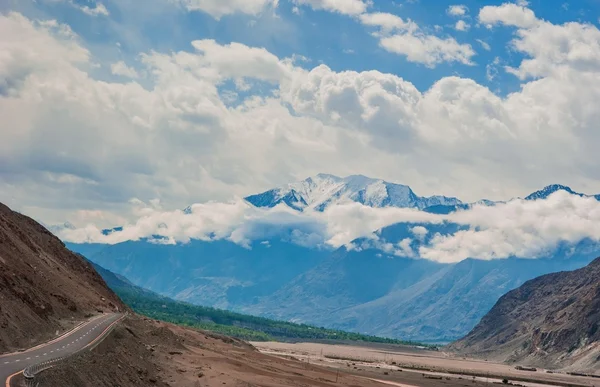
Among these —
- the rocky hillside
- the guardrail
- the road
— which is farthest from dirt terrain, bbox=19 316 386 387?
the rocky hillside

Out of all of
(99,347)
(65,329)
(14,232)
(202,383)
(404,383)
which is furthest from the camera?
(404,383)

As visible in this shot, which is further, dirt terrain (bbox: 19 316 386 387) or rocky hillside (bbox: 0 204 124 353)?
rocky hillside (bbox: 0 204 124 353)

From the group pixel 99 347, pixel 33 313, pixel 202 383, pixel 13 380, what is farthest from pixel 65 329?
pixel 13 380

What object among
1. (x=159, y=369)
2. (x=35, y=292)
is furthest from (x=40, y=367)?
(x=159, y=369)

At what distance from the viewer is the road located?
62375 mm

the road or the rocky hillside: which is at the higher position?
the rocky hillside

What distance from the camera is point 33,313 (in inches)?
3492

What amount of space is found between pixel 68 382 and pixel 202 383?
37.4m

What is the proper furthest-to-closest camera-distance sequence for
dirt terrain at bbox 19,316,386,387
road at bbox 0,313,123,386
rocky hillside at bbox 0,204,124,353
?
rocky hillside at bbox 0,204,124,353, dirt terrain at bbox 19,316,386,387, road at bbox 0,313,123,386

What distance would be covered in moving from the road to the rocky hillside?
179cm

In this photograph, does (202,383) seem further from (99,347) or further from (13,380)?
(13,380)

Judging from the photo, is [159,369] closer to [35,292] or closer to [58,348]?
[35,292]

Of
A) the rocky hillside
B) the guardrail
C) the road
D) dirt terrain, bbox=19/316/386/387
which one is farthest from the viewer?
the rocky hillside

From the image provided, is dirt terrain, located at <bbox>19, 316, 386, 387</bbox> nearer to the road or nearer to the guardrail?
the guardrail
